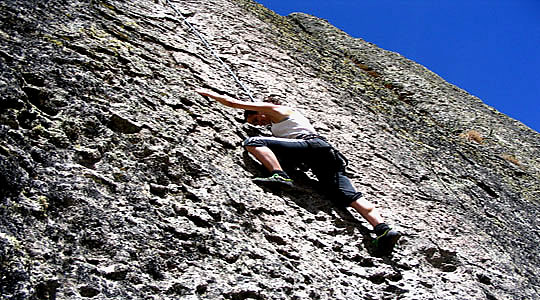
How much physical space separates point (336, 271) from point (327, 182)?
1046 millimetres

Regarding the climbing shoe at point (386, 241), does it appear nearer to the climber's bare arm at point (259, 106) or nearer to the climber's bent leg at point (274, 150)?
the climber's bent leg at point (274, 150)

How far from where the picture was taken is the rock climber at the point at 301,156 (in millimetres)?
3871

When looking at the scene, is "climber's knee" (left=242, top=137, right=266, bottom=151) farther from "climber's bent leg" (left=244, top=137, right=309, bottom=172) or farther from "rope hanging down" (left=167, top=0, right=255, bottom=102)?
"rope hanging down" (left=167, top=0, right=255, bottom=102)

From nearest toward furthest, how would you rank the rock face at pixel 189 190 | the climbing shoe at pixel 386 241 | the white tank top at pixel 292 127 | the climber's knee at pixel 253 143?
the rock face at pixel 189 190 → the climbing shoe at pixel 386 241 → the climber's knee at pixel 253 143 → the white tank top at pixel 292 127

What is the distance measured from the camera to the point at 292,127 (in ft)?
14.3

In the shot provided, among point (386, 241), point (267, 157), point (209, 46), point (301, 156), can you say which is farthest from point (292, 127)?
point (209, 46)

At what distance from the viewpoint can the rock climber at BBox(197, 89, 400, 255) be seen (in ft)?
12.7

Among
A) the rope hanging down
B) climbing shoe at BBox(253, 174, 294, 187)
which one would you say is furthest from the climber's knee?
the rope hanging down

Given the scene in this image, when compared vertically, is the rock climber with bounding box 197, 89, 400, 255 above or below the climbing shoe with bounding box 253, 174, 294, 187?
above

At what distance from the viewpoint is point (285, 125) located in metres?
4.41

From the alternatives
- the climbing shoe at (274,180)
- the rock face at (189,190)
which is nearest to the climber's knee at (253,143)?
the rock face at (189,190)

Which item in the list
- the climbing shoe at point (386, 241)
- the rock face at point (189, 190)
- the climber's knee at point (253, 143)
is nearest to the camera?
the rock face at point (189, 190)

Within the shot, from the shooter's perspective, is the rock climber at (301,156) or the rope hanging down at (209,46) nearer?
the rock climber at (301,156)

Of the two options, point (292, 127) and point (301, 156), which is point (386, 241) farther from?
point (292, 127)
